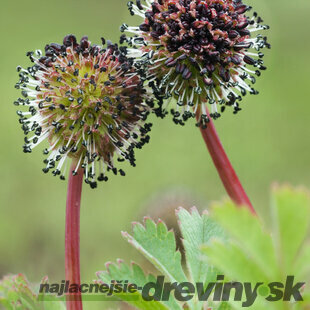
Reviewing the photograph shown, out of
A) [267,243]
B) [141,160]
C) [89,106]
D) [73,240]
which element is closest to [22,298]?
[73,240]

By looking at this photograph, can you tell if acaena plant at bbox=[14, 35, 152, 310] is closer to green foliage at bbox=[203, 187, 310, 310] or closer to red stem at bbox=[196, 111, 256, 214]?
red stem at bbox=[196, 111, 256, 214]

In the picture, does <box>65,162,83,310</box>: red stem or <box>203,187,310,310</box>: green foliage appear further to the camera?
<box>65,162,83,310</box>: red stem

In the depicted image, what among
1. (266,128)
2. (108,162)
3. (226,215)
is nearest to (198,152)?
(266,128)

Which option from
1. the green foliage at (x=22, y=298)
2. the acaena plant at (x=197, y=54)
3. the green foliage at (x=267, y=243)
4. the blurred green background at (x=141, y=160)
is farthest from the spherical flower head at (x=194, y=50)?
the blurred green background at (x=141, y=160)

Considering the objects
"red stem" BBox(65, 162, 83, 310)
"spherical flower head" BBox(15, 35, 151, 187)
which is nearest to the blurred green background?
"spherical flower head" BBox(15, 35, 151, 187)

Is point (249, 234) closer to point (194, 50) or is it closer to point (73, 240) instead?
point (73, 240)

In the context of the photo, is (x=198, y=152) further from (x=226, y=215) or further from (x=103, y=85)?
(x=226, y=215)

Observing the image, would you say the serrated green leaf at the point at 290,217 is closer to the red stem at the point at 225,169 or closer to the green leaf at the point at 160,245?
the green leaf at the point at 160,245
